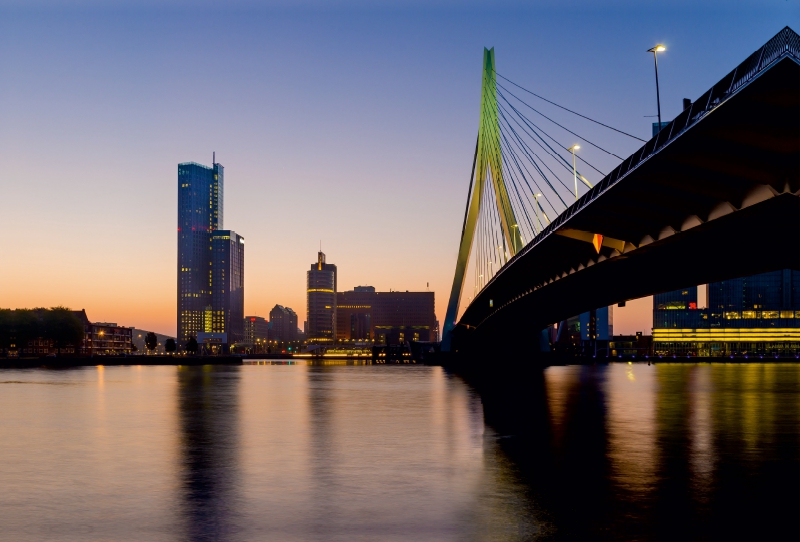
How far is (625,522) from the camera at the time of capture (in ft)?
38.7

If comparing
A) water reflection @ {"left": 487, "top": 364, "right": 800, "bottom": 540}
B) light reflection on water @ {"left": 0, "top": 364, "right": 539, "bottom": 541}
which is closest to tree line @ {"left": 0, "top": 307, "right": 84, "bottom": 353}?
light reflection on water @ {"left": 0, "top": 364, "right": 539, "bottom": 541}

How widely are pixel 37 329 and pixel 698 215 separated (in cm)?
14391

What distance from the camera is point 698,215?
36.6 metres

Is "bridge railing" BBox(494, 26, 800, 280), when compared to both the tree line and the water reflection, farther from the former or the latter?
the tree line

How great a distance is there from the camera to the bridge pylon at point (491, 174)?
7731 centimetres

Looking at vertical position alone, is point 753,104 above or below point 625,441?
above

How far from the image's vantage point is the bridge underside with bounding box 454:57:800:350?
79.2 feet

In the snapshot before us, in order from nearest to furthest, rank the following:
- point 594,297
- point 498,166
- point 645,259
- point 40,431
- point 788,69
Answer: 1. point 788,69
2. point 40,431
3. point 645,259
4. point 594,297
5. point 498,166

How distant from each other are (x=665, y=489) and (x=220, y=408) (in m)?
25.2

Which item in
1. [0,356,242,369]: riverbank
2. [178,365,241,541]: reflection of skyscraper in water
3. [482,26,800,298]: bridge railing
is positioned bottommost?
[0,356,242,369]: riverbank

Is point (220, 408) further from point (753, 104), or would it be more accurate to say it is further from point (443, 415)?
point (753, 104)

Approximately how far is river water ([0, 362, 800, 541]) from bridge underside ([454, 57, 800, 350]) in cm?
876

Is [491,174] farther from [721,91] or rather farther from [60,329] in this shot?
[60,329]

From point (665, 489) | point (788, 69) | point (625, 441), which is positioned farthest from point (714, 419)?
point (665, 489)
